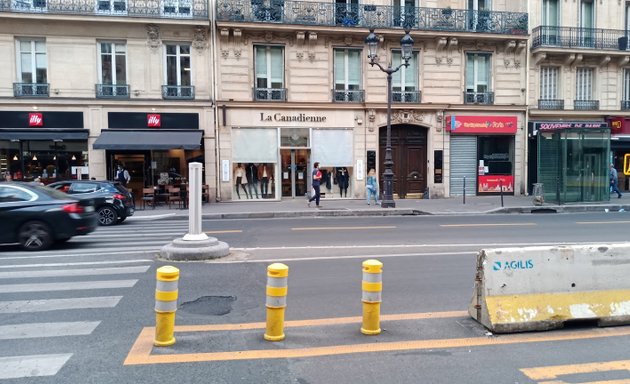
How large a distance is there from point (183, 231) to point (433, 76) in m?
16.6

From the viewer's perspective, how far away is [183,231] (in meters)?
14.5

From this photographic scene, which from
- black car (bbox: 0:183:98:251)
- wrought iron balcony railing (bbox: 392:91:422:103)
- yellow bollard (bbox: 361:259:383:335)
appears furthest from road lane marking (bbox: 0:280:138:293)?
wrought iron balcony railing (bbox: 392:91:422:103)

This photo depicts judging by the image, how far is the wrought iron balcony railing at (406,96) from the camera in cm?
2531

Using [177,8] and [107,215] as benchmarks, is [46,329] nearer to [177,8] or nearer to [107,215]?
[107,215]

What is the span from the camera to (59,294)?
23.2 feet

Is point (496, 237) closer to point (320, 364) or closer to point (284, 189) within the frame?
point (320, 364)

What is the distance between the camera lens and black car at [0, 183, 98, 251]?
10.7 m

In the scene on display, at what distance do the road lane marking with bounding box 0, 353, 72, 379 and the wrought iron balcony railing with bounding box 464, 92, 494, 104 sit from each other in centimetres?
2448

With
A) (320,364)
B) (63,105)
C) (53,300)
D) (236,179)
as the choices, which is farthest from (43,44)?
(320,364)

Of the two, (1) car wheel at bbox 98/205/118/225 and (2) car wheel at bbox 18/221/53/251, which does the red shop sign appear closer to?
(1) car wheel at bbox 98/205/118/225

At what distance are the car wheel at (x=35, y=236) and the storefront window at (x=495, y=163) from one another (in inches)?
846

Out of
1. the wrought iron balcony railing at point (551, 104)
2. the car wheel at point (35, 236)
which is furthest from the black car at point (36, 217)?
the wrought iron balcony railing at point (551, 104)

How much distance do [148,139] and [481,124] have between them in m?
16.8

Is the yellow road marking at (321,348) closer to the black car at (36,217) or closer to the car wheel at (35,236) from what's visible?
the black car at (36,217)
